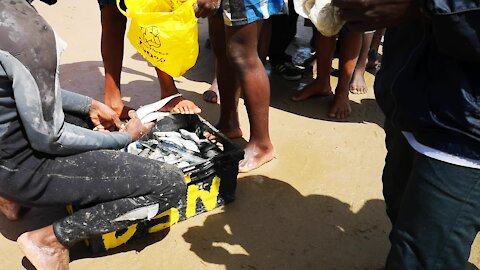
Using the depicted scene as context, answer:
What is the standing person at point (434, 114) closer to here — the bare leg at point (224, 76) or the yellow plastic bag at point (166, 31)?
the yellow plastic bag at point (166, 31)

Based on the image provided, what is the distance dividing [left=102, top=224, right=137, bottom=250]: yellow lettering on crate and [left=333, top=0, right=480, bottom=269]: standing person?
4.30 ft

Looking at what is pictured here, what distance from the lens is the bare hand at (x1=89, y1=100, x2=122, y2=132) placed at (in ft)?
8.64

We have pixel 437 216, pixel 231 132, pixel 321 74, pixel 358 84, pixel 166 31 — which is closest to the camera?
pixel 437 216

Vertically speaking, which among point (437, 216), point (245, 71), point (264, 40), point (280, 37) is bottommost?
point (280, 37)

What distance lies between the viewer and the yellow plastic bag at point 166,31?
2680 millimetres

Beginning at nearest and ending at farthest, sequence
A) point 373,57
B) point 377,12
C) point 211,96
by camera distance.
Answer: point 377,12 → point 211,96 → point 373,57

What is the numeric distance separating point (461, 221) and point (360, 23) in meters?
0.67

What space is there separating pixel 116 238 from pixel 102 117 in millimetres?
660

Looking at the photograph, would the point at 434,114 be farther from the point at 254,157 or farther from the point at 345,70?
the point at 345,70

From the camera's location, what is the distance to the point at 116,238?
243 centimetres

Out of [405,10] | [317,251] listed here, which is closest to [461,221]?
[405,10]

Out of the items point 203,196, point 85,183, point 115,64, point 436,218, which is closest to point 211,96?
point 115,64

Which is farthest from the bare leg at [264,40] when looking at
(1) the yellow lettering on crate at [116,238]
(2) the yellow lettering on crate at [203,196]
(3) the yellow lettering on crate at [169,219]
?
(1) the yellow lettering on crate at [116,238]

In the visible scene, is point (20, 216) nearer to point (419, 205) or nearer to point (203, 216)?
point (203, 216)
